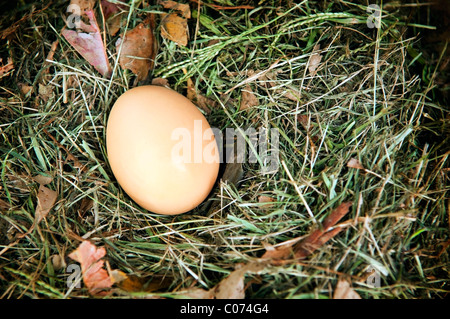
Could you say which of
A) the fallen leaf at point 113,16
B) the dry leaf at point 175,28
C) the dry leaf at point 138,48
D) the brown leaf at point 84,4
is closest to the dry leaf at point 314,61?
the dry leaf at point 175,28

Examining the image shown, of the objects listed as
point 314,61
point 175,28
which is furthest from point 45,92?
point 314,61

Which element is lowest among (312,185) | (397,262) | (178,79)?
(397,262)

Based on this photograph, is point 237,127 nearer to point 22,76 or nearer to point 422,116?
point 422,116

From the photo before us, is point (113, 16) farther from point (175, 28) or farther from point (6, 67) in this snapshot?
point (6, 67)

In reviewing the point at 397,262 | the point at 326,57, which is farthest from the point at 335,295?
the point at 326,57

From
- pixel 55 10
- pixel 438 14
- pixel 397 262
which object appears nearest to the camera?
pixel 397 262

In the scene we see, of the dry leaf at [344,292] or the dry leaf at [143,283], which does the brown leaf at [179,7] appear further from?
the dry leaf at [344,292]
